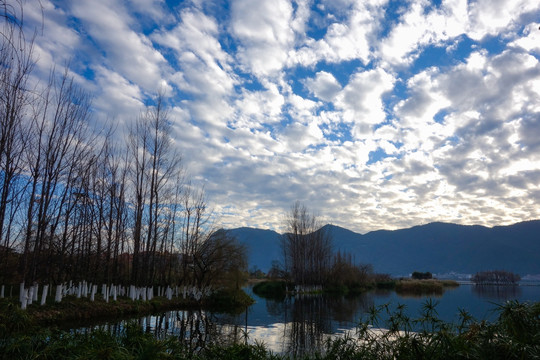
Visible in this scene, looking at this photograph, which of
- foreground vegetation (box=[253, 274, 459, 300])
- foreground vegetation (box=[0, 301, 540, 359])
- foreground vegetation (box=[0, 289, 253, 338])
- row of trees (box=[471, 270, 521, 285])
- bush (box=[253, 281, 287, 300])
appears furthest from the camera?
row of trees (box=[471, 270, 521, 285])

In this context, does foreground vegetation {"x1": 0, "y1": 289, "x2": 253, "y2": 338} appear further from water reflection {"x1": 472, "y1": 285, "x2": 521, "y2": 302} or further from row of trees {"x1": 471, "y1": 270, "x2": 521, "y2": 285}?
row of trees {"x1": 471, "y1": 270, "x2": 521, "y2": 285}

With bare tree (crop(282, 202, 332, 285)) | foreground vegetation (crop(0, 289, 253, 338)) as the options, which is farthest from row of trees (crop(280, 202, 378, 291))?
foreground vegetation (crop(0, 289, 253, 338))

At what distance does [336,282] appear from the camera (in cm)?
5972

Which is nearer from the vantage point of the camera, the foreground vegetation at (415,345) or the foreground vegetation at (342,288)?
the foreground vegetation at (415,345)

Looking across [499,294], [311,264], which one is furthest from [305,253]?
[499,294]

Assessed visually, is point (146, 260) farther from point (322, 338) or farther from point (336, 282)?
point (336, 282)

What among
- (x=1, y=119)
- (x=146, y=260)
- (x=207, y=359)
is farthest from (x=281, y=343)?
(x=146, y=260)

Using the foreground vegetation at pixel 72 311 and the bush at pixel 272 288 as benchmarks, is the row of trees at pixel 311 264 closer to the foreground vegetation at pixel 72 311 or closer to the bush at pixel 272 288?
the bush at pixel 272 288

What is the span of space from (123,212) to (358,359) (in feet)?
87.0

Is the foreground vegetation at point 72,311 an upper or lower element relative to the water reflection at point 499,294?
upper

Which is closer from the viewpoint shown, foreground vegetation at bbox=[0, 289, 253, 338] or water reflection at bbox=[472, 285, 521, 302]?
foreground vegetation at bbox=[0, 289, 253, 338]

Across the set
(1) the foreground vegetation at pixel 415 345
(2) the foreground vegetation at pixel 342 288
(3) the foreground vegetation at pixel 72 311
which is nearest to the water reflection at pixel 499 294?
(2) the foreground vegetation at pixel 342 288

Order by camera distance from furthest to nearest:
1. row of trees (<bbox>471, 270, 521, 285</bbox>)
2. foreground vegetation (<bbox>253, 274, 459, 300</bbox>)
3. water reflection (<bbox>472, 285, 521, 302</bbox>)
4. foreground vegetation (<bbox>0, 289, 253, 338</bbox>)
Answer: row of trees (<bbox>471, 270, 521, 285</bbox>) → foreground vegetation (<bbox>253, 274, 459, 300</bbox>) → water reflection (<bbox>472, 285, 521, 302</bbox>) → foreground vegetation (<bbox>0, 289, 253, 338</bbox>)

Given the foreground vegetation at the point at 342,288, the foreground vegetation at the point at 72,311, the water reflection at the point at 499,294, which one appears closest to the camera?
the foreground vegetation at the point at 72,311
